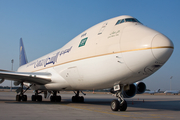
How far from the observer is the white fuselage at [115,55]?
7.86m

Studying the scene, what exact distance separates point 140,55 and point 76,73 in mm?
4470

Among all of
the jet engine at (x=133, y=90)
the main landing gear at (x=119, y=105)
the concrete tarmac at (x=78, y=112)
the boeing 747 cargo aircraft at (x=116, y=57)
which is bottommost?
the concrete tarmac at (x=78, y=112)

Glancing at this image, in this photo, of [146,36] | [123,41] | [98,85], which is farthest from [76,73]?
[146,36]

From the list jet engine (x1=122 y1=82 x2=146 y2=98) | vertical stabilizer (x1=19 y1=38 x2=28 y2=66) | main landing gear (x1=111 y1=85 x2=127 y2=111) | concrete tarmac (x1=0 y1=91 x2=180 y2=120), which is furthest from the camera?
vertical stabilizer (x1=19 y1=38 x2=28 y2=66)

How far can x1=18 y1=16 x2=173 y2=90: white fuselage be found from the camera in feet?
25.8

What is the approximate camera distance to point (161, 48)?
7.62 m

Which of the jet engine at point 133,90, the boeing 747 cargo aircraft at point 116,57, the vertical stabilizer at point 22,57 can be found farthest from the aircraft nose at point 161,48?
the vertical stabilizer at point 22,57

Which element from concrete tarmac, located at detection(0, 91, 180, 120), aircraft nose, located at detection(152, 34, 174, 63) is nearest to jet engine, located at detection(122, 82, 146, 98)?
concrete tarmac, located at detection(0, 91, 180, 120)

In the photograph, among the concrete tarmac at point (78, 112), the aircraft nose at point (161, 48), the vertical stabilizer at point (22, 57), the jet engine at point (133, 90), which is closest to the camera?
the concrete tarmac at point (78, 112)

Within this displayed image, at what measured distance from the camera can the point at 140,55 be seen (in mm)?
7965

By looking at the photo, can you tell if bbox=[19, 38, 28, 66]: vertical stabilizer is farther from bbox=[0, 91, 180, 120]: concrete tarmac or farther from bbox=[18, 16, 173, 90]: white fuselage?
bbox=[18, 16, 173, 90]: white fuselage

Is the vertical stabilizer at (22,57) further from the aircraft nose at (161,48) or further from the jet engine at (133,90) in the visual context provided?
the aircraft nose at (161,48)

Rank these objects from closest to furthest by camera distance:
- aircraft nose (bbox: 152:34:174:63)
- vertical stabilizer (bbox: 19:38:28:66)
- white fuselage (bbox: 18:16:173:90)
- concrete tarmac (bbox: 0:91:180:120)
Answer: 1. concrete tarmac (bbox: 0:91:180:120)
2. aircraft nose (bbox: 152:34:174:63)
3. white fuselage (bbox: 18:16:173:90)
4. vertical stabilizer (bbox: 19:38:28:66)

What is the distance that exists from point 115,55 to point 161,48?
1.96 m
